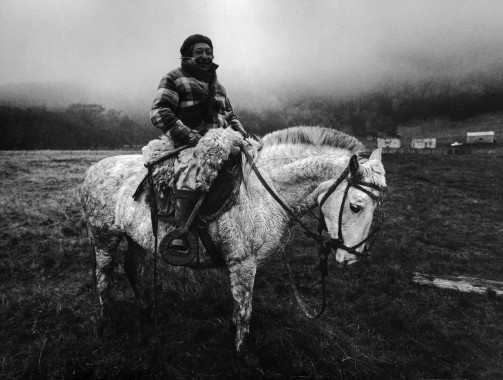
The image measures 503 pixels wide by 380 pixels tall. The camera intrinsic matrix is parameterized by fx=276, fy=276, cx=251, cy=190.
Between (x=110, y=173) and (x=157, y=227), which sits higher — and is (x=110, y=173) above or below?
above

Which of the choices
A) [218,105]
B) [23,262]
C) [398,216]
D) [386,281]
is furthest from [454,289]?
[23,262]

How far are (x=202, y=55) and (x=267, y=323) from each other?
4.38m

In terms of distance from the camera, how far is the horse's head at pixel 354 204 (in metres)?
3.09

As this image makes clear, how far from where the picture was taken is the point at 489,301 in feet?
18.2

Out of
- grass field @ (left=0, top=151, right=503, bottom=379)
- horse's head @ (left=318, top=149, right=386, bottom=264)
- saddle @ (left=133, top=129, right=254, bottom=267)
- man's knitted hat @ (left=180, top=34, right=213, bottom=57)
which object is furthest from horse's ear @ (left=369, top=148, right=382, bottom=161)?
grass field @ (left=0, top=151, right=503, bottom=379)

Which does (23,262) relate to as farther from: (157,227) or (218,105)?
(218,105)

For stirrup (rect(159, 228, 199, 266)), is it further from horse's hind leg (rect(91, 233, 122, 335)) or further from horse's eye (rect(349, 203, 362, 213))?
horse's eye (rect(349, 203, 362, 213))

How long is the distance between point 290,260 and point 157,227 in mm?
4892

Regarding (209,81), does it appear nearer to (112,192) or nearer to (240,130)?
(240,130)

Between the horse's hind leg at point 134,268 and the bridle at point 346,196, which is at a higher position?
the bridle at point 346,196

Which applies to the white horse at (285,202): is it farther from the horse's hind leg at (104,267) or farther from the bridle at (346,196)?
the horse's hind leg at (104,267)

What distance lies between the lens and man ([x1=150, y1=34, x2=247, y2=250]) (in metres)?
3.50

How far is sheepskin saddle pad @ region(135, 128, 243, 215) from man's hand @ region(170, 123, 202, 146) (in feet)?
0.39

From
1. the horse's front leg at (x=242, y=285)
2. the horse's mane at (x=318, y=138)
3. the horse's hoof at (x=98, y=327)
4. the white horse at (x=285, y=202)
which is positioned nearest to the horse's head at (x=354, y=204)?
the white horse at (x=285, y=202)
